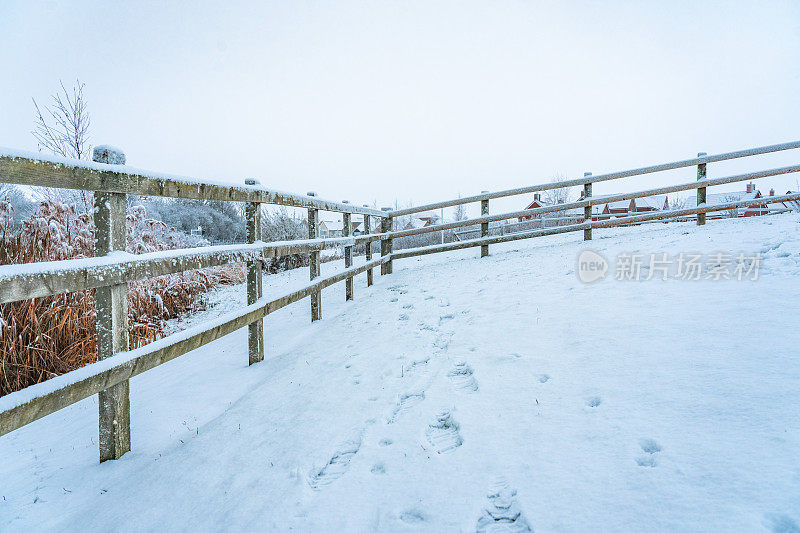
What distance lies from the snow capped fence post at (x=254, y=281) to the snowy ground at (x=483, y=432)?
0.16 metres

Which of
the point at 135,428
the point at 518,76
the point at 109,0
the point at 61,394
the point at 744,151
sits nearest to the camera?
the point at 61,394

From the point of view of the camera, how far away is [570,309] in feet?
11.3

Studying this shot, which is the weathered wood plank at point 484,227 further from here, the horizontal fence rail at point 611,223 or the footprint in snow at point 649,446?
the footprint in snow at point 649,446

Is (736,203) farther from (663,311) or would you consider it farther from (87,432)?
(87,432)

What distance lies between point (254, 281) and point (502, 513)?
111 inches

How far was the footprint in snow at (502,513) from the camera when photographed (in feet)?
4.65

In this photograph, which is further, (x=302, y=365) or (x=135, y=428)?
(x=302, y=365)

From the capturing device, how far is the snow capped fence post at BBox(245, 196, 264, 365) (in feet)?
11.4

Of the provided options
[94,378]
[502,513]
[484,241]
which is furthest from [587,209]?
[94,378]

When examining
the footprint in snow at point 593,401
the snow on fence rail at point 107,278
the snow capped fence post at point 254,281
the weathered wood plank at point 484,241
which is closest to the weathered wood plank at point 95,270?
the snow on fence rail at point 107,278

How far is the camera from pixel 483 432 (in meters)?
1.96

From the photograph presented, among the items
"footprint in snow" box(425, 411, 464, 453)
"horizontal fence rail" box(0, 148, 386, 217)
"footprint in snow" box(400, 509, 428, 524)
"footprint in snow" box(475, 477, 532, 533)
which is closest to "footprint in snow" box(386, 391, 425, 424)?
"footprint in snow" box(425, 411, 464, 453)

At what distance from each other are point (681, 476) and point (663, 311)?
190cm

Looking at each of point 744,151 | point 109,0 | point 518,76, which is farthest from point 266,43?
point 744,151
